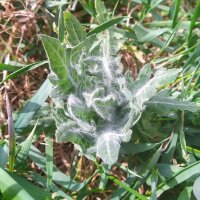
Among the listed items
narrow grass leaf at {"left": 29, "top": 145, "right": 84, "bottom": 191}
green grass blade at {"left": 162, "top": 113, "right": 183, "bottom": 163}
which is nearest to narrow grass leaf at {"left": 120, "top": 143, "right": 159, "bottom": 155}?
green grass blade at {"left": 162, "top": 113, "right": 183, "bottom": 163}

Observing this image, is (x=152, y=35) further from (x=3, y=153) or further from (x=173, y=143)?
(x=3, y=153)

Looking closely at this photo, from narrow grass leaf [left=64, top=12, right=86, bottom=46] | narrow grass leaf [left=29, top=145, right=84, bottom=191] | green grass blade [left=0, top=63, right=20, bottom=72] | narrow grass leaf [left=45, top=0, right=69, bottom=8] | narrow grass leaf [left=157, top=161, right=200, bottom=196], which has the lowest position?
narrow grass leaf [left=157, top=161, right=200, bottom=196]

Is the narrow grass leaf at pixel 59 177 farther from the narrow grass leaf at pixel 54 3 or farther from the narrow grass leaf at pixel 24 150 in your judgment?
the narrow grass leaf at pixel 54 3

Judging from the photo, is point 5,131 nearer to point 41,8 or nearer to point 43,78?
point 43,78

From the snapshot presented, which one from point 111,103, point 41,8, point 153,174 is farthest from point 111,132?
point 41,8

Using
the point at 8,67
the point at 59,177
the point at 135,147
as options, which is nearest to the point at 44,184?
the point at 59,177

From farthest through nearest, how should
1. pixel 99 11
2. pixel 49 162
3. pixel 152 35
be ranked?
pixel 152 35 → pixel 99 11 → pixel 49 162

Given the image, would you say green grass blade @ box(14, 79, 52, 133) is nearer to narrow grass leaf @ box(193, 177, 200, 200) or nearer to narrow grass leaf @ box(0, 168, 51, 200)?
narrow grass leaf @ box(0, 168, 51, 200)

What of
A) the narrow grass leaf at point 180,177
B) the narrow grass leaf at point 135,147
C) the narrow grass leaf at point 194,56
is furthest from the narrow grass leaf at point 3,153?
the narrow grass leaf at point 194,56

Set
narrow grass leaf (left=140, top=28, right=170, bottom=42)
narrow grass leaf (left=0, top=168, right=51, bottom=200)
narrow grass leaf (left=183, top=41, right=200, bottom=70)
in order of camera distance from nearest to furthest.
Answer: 1. narrow grass leaf (left=0, top=168, right=51, bottom=200)
2. narrow grass leaf (left=183, top=41, right=200, bottom=70)
3. narrow grass leaf (left=140, top=28, right=170, bottom=42)
